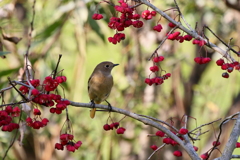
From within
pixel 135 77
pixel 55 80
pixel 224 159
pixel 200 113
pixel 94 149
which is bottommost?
pixel 224 159

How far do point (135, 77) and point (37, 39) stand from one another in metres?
1.59

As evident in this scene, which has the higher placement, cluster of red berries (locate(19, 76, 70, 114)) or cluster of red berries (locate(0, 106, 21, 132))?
cluster of red berries (locate(19, 76, 70, 114))

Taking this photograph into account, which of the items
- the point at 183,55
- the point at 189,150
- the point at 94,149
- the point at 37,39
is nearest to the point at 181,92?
the point at 183,55

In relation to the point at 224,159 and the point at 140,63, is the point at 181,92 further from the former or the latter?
the point at 224,159

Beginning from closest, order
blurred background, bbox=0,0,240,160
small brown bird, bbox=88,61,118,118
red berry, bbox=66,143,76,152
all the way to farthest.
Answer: red berry, bbox=66,143,76,152
small brown bird, bbox=88,61,118,118
blurred background, bbox=0,0,240,160

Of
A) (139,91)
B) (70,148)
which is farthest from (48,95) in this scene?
(139,91)

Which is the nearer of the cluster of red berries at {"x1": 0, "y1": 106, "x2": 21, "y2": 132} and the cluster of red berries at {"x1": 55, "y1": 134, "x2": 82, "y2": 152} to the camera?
the cluster of red berries at {"x1": 0, "y1": 106, "x2": 21, "y2": 132}

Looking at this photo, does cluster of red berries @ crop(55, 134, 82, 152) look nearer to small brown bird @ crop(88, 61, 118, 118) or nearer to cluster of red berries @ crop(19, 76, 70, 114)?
cluster of red berries @ crop(19, 76, 70, 114)

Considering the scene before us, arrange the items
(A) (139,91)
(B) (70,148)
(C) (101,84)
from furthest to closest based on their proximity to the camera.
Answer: (A) (139,91) → (C) (101,84) → (B) (70,148)

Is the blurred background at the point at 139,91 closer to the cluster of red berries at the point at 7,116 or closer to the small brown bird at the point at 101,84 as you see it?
the small brown bird at the point at 101,84

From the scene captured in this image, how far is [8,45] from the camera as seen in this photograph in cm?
540

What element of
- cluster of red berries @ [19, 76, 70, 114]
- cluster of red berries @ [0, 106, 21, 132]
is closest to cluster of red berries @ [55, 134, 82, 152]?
cluster of red berries @ [19, 76, 70, 114]

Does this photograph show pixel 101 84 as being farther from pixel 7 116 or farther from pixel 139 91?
pixel 7 116

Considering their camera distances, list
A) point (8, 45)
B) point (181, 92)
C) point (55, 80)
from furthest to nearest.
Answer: point (181, 92) → point (8, 45) → point (55, 80)
